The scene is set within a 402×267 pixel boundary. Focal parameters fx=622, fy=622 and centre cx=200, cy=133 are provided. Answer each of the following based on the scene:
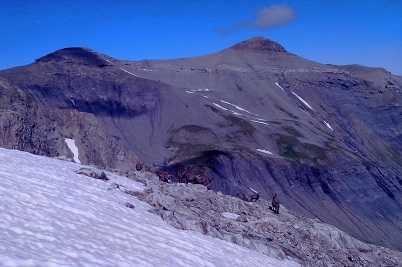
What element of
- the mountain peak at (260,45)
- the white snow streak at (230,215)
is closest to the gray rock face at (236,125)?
the mountain peak at (260,45)

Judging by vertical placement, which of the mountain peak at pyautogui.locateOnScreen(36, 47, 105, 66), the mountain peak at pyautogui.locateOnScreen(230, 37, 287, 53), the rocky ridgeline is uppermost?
the mountain peak at pyautogui.locateOnScreen(230, 37, 287, 53)

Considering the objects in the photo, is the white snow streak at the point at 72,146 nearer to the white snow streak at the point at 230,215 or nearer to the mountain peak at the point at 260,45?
the white snow streak at the point at 230,215

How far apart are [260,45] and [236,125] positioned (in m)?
80.6

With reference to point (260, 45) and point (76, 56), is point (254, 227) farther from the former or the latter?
point (260, 45)

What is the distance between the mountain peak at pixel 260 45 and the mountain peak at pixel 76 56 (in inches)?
2324

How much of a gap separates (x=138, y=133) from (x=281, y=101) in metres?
43.3

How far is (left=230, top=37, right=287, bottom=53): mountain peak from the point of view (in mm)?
175500

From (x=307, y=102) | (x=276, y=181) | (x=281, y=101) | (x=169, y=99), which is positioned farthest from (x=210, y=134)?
(x=307, y=102)

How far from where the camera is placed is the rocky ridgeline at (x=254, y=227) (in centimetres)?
1855

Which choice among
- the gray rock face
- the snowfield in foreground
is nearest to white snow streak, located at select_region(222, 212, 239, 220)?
the snowfield in foreground

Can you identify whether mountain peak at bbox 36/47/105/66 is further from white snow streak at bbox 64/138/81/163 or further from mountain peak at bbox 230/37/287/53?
white snow streak at bbox 64/138/81/163

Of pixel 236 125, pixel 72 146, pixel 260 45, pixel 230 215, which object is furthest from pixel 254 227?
pixel 260 45

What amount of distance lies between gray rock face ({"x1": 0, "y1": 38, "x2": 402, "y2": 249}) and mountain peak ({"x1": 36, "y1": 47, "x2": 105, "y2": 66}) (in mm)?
389

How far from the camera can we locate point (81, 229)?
41.6 ft
